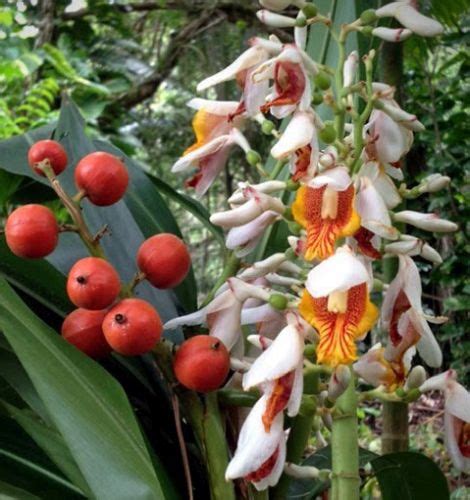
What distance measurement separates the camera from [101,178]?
21.2 inches

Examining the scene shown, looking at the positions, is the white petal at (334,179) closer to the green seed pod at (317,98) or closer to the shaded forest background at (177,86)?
the green seed pod at (317,98)

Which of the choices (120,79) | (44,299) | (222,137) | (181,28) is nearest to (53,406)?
(44,299)

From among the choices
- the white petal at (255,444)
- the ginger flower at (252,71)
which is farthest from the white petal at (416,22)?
the white petal at (255,444)

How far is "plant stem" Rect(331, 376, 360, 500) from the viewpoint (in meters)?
0.52

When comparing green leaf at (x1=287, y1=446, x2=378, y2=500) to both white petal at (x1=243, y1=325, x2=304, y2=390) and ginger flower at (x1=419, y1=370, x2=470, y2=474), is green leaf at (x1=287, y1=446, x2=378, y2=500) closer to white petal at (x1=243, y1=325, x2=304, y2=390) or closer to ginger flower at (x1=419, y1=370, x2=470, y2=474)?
ginger flower at (x1=419, y1=370, x2=470, y2=474)

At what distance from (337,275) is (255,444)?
0.41 feet

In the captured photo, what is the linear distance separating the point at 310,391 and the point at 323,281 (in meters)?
0.12

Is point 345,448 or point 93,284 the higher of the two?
point 93,284

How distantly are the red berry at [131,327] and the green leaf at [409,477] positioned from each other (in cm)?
26

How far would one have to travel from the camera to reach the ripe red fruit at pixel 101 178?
0.54 metres

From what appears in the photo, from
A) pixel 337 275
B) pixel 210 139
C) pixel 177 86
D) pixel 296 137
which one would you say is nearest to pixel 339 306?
pixel 337 275

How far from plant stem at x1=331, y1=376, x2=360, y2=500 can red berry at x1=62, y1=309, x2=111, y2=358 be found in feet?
0.59

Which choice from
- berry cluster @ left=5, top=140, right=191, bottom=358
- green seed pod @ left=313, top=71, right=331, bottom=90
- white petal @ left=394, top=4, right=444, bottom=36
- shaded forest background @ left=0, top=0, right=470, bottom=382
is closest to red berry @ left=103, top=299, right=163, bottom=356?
berry cluster @ left=5, top=140, right=191, bottom=358

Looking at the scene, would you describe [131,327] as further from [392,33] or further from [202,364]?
[392,33]
